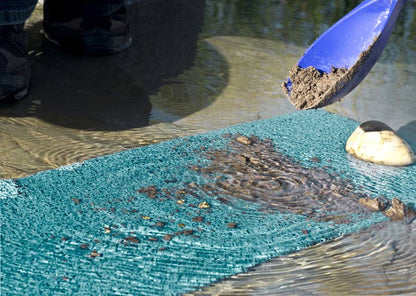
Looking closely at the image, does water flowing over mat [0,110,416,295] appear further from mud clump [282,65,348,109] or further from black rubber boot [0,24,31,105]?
black rubber boot [0,24,31,105]

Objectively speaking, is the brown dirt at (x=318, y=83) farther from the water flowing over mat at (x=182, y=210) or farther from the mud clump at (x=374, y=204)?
the mud clump at (x=374, y=204)

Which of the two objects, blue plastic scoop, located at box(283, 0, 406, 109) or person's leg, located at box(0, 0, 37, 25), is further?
person's leg, located at box(0, 0, 37, 25)

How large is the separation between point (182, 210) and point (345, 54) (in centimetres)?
90

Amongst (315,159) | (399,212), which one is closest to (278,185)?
(315,159)

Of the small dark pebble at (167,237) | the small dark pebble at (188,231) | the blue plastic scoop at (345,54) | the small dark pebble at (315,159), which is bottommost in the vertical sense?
the small dark pebble at (315,159)

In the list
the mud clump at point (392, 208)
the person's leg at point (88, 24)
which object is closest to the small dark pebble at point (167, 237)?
the mud clump at point (392, 208)

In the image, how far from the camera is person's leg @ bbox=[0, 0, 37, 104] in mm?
2510

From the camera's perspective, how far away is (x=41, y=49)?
3441 mm

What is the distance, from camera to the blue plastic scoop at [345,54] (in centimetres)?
213

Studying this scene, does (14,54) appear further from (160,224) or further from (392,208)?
(392,208)

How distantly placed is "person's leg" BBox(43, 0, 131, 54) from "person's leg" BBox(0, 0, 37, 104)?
662mm

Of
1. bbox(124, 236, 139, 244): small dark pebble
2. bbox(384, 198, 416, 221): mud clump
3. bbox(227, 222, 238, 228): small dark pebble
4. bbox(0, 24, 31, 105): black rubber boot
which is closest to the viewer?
bbox(124, 236, 139, 244): small dark pebble

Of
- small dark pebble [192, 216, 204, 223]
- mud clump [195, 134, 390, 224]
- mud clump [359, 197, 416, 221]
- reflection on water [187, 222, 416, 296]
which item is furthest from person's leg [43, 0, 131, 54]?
reflection on water [187, 222, 416, 296]

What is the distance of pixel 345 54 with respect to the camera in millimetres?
2305
